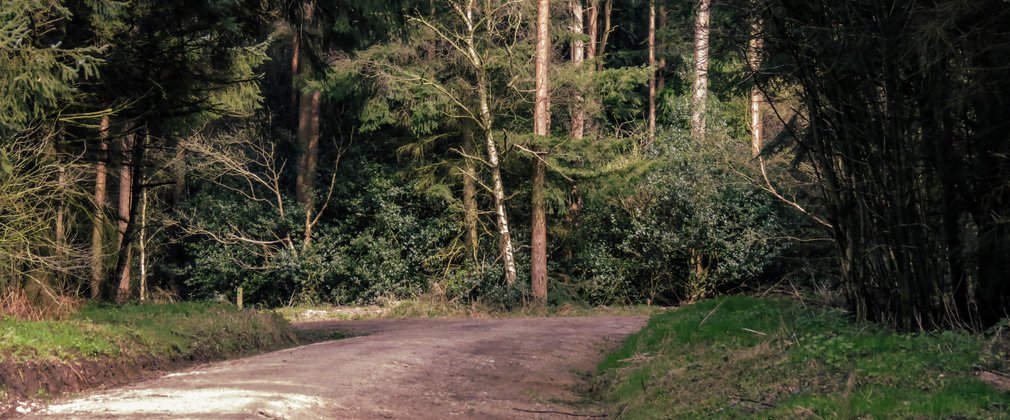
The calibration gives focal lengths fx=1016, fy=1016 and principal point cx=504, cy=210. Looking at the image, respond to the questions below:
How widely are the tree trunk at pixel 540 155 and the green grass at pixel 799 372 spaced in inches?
672

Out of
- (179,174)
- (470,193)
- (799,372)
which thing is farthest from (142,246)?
(799,372)

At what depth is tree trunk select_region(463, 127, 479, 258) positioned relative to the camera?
107 feet

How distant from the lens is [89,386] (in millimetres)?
11227

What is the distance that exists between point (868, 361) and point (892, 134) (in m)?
3.40

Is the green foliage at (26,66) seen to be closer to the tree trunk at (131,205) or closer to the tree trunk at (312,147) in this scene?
the tree trunk at (131,205)

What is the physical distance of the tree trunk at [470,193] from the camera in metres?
32.5

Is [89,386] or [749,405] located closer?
[749,405]

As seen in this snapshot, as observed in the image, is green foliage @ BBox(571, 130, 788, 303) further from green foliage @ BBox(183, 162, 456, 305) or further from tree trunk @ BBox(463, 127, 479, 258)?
green foliage @ BBox(183, 162, 456, 305)

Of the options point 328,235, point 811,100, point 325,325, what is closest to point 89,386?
point 811,100

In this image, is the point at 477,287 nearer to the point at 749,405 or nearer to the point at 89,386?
the point at 89,386

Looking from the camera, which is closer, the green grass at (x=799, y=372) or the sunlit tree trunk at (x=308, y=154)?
the green grass at (x=799, y=372)

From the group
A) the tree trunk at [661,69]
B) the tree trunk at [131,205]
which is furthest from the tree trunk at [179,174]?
the tree trunk at [661,69]

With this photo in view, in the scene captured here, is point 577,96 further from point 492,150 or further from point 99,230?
point 99,230

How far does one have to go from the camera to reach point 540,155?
31172mm
